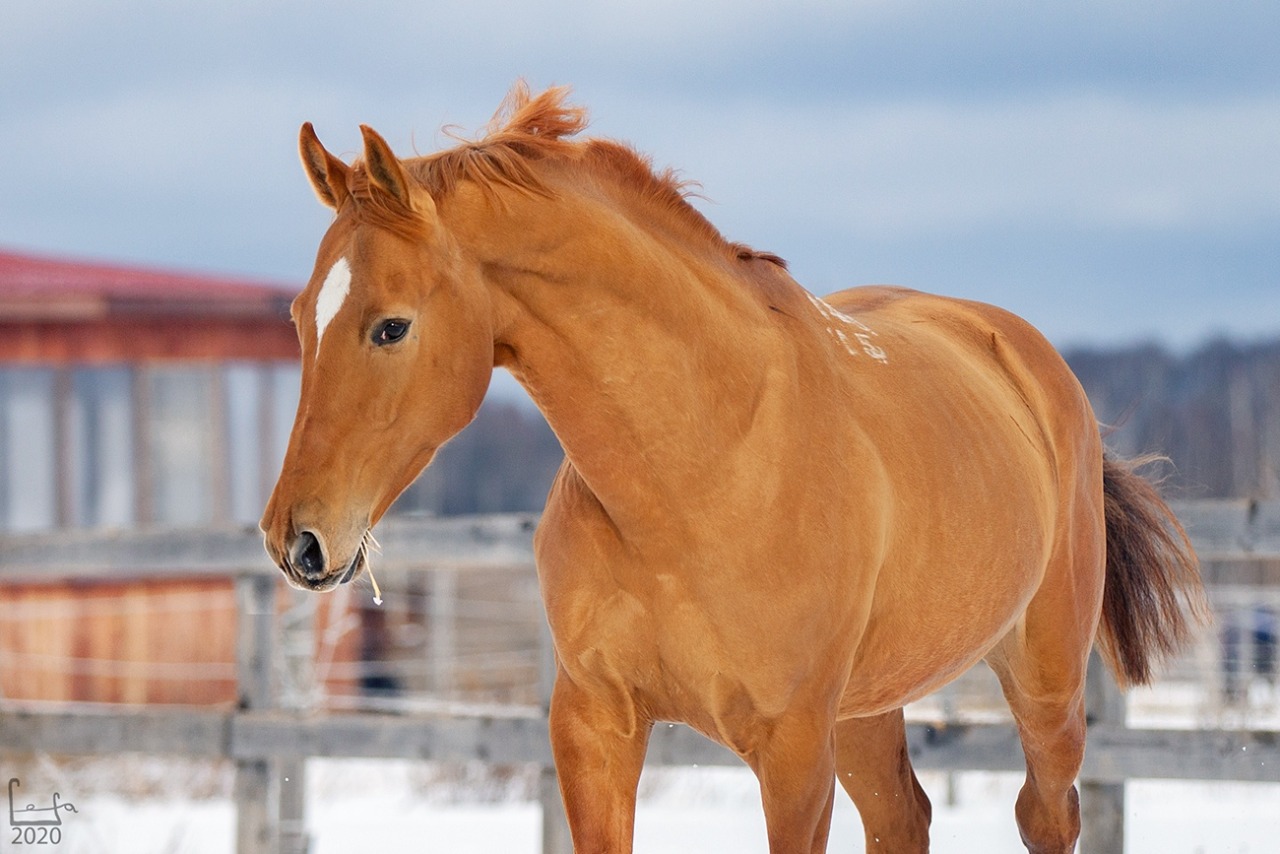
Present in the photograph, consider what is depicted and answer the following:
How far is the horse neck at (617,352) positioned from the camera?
2721mm

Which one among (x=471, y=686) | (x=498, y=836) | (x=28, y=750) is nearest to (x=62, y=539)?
(x=28, y=750)

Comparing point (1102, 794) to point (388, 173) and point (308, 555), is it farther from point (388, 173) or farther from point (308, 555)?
point (388, 173)

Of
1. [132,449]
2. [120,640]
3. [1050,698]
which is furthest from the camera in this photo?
[132,449]

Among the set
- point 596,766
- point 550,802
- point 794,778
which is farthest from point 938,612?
point 550,802

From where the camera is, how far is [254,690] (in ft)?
18.0

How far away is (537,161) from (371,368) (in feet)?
1.89

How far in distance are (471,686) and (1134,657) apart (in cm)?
991

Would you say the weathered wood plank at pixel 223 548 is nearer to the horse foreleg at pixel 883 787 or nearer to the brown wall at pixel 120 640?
the horse foreleg at pixel 883 787

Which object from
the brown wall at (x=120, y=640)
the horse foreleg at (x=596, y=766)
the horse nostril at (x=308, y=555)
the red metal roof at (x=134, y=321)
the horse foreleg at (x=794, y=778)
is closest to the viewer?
the horse nostril at (x=308, y=555)

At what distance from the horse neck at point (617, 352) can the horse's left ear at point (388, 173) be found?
16 cm

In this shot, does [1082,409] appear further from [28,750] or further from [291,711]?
[28,750]

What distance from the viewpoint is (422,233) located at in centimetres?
257

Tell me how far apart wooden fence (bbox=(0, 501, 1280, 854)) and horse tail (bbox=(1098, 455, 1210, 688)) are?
0.44m

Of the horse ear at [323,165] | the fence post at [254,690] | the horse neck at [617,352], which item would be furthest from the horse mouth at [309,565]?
the fence post at [254,690]
